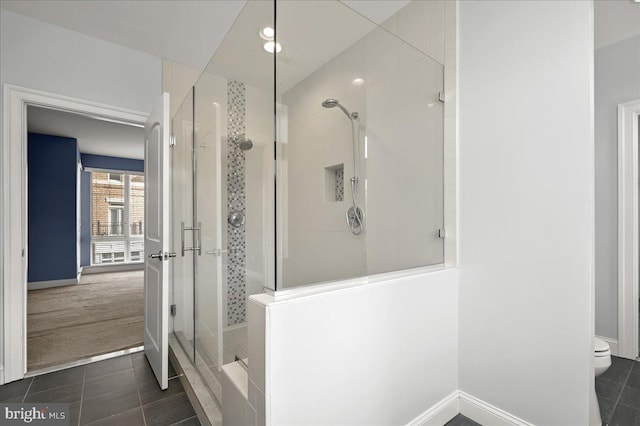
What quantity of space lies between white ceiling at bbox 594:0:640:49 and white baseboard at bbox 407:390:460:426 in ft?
6.65

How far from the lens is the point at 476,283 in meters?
1.59

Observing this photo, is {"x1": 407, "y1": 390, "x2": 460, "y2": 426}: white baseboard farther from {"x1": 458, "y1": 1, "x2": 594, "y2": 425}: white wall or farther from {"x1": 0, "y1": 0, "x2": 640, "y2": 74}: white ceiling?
{"x1": 0, "y1": 0, "x2": 640, "y2": 74}: white ceiling

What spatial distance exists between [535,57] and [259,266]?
159 cm

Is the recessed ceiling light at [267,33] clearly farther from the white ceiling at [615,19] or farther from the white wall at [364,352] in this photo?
the white ceiling at [615,19]

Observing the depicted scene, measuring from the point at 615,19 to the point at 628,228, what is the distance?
3.69 feet

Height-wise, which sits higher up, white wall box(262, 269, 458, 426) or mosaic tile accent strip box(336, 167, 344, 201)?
mosaic tile accent strip box(336, 167, 344, 201)

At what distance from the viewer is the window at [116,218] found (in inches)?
257

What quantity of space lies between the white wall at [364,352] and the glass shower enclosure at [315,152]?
13 centimetres

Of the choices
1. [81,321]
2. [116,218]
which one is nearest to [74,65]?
[81,321]

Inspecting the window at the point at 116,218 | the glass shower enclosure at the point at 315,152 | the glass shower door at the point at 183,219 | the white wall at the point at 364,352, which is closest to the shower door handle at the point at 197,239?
the glass shower door at the point at 183,219

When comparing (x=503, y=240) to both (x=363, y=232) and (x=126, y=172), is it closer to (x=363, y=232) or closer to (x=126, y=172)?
(x=363, y=232)

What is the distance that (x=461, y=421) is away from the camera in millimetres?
1564

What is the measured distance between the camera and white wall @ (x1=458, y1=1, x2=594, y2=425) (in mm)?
1267

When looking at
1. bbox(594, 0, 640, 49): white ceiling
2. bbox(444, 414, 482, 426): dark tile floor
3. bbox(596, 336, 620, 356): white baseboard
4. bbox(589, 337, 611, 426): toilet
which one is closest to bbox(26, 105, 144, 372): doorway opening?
bbox(444, 414, 482, 426): dark tile floor
